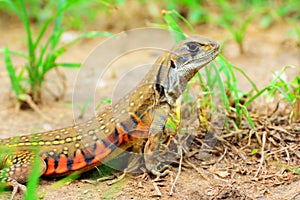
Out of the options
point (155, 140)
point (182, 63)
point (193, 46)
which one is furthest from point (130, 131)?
point (193, 46)

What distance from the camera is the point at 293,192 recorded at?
3855 mm

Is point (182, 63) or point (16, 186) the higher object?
point (182, 63)

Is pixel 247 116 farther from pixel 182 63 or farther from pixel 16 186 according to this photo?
pixel 16 186

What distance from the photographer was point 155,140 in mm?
4258

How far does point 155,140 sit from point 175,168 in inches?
13.4

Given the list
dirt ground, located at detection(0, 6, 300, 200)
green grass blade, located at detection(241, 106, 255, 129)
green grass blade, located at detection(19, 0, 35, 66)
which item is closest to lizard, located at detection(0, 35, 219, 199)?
dirt ground, located at detection(0, 6, 300, 200)

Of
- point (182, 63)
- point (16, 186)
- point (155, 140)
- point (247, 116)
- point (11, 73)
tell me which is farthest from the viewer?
point (11, 73)

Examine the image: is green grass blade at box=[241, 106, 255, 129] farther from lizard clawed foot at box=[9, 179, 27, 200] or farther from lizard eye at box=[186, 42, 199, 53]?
lizard clawed foot at box=[9, 179, 27, 200]

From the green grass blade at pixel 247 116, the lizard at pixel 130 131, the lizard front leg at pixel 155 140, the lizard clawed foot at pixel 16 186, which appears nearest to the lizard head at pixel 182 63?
the lizard at pixel 130 131

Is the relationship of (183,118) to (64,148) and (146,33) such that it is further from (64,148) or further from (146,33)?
(146,33)

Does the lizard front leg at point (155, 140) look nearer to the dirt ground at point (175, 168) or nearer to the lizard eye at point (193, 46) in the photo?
the dirt ground at point (175, 168)

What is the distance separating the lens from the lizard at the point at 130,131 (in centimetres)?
429

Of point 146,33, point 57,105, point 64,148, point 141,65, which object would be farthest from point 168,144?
point 146,33

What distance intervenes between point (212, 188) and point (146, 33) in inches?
179
